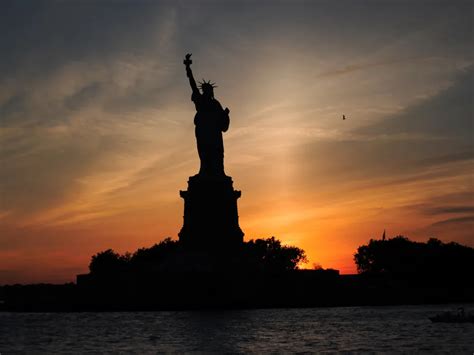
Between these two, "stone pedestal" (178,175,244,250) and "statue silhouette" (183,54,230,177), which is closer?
"stone pedestal" (178,175,244,250)

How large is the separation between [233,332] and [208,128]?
2138 cm

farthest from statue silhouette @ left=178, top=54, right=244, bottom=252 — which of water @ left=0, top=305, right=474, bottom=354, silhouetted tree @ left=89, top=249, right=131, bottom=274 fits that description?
silhouetted tree @ left=89, top=249, right=131, bottom=274

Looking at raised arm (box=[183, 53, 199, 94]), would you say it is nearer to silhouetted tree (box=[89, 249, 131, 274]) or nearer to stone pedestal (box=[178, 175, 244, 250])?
stone pedestal (box=[178, 175, 244, 250])

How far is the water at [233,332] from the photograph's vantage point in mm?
31141

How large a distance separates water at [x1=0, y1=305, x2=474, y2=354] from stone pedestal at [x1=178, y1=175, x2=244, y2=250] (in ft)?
19.1

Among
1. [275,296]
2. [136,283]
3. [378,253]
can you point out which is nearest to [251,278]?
[275,296]

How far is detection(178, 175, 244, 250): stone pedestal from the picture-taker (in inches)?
2036

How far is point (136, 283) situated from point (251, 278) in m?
7.11

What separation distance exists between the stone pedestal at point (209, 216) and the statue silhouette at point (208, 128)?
1335 mm

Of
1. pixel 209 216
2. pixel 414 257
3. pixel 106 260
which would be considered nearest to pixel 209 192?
pixel 209 216

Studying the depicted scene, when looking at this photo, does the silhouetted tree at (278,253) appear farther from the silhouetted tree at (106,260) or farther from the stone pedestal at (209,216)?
the stone pedestal at (209,216)

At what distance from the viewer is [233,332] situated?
35625 mm

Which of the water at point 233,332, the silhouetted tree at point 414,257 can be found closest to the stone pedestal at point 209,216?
the water at point 233,332

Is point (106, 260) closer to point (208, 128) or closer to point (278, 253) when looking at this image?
point (278, 253)
